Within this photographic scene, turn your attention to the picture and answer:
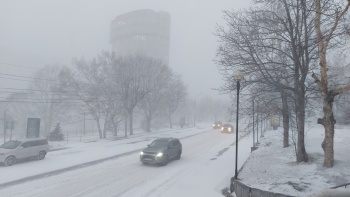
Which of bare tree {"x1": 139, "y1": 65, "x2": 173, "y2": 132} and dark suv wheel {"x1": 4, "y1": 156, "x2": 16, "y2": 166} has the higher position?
A: bare tree {"x1": 139, "y1": 65, "x2": 173, "y2": 132}

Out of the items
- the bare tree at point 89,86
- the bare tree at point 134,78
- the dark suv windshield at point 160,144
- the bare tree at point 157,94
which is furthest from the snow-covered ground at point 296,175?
the bare tree at point 157,94

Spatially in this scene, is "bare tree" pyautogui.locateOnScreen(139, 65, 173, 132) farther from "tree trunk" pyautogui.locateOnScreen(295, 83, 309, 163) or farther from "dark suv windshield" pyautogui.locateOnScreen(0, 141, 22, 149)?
"tree trunk" pyautogui.locateOnScreen(295, 83, 309, 163)

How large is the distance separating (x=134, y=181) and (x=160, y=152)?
488 centimetres

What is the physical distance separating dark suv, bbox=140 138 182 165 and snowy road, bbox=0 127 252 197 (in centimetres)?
45

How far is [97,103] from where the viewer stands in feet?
131

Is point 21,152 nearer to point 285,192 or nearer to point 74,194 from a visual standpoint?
point 74,194

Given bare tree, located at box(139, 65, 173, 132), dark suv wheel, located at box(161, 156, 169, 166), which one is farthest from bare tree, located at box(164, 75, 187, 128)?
dark suv wheel, located at box(161, 156, 169, 166)

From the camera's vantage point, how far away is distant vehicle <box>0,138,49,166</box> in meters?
20.0

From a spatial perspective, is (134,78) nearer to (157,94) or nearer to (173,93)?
(157,94)

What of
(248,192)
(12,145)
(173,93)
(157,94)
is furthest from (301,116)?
(173,93)

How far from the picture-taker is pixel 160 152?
20562 millimetres

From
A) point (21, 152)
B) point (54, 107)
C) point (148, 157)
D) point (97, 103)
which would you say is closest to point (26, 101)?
point (54, 107)

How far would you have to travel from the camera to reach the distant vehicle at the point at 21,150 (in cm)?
2000

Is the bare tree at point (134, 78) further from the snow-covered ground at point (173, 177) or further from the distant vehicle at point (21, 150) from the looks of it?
the snow-covered ground at point (173, 177)
